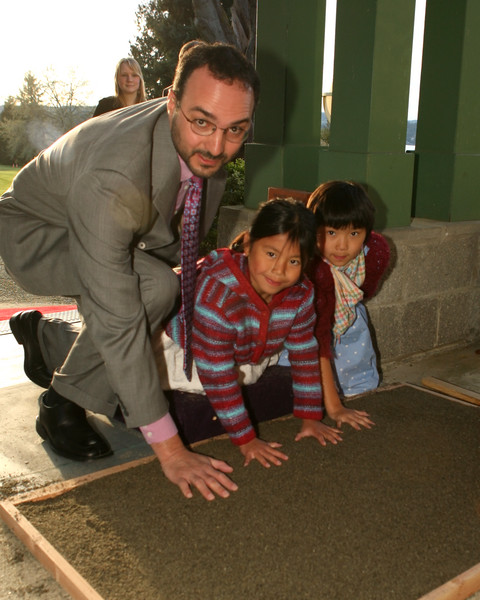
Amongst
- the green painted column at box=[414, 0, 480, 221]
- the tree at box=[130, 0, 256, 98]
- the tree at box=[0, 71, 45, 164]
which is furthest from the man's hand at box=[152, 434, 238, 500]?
the tree at box=[130, 0, 256, 98]

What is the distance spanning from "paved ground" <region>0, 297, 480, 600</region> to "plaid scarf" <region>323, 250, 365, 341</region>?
644mm

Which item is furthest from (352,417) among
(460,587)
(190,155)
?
(190,155)

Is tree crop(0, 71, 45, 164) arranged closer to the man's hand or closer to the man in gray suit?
the man in gray suit

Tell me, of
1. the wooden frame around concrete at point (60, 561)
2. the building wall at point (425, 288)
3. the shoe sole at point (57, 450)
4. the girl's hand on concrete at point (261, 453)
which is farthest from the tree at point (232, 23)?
the wooden frame around concrete at point (60, 561)

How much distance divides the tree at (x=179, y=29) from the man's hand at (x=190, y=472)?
11416mm

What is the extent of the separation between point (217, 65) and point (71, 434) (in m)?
1.31

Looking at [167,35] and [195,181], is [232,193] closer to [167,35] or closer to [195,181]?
[195,181]

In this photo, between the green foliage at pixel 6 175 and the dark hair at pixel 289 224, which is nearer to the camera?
the dark hair at pixel 289 224

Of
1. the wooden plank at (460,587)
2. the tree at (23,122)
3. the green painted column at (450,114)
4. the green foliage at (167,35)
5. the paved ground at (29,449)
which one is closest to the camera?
the wooden plank at (460,587)

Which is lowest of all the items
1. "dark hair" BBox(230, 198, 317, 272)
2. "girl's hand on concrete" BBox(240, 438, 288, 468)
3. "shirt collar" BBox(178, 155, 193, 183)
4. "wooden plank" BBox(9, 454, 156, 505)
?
"wooden plank" BBox(9, 454, 156, 505)

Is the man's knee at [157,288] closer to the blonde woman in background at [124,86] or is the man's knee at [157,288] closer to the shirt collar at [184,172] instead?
the shirt collar at [184,172]

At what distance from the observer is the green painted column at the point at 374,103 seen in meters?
3.00

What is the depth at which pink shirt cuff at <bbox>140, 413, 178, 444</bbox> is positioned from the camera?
1815 millimetres

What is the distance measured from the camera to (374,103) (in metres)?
3.05
